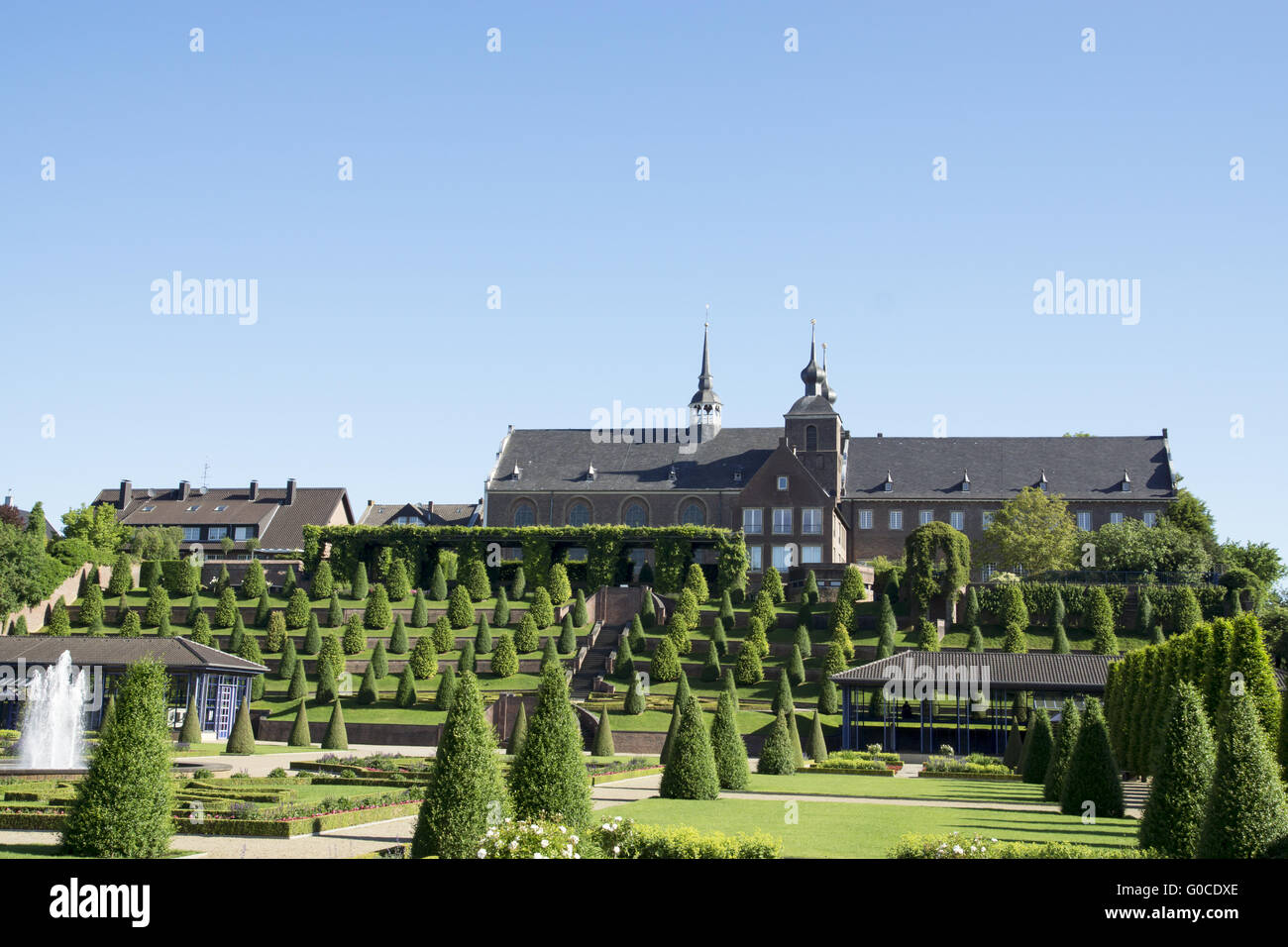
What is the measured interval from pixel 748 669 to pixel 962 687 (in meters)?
13.5

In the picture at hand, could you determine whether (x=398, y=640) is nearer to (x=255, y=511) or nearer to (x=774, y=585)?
(x=774, y=585)

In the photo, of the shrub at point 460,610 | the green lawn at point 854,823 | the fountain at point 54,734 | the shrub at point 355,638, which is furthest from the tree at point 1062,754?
the shrub at point 460,610

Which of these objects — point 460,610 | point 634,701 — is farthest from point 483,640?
point 634,701

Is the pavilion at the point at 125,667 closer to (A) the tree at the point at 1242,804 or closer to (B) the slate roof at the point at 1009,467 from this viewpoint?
(A) the tree at the point at 1242,804

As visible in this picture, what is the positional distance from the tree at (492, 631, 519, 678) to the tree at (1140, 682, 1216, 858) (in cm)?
4251

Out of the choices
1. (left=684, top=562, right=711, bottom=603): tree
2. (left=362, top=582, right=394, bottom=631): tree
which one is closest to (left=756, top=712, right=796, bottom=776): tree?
(left=684, top=562, right=711, bottom=603): tree

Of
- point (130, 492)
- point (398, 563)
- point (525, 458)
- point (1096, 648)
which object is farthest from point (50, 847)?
point (130, 492)

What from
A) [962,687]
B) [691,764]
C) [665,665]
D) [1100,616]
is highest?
[1100,616]

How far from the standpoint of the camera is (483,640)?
200ft

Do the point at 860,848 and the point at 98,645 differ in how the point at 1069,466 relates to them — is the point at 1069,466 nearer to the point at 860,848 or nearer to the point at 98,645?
the point at 98,645

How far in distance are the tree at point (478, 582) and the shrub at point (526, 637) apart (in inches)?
325

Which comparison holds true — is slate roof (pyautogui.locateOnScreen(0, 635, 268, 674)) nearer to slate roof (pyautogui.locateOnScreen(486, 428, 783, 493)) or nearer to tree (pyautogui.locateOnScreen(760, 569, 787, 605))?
tree (pyautogui.locateOnScreen(760, 569, 787, 605))

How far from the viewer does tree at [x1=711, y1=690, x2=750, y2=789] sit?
31.4 metres

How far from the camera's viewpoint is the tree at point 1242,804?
598 inches
